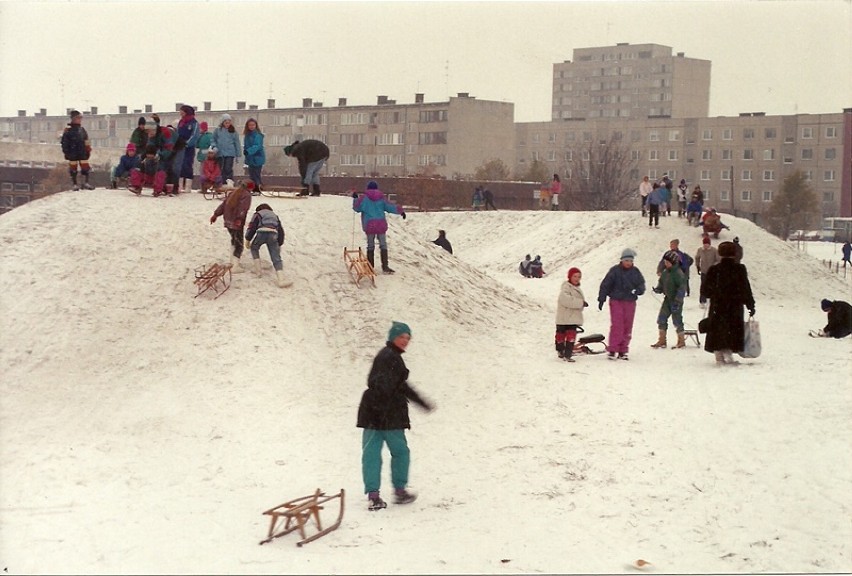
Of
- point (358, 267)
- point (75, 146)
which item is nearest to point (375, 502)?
point (358, 267)

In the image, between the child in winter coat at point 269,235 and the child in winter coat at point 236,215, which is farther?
the child in winter coat at point 236,215

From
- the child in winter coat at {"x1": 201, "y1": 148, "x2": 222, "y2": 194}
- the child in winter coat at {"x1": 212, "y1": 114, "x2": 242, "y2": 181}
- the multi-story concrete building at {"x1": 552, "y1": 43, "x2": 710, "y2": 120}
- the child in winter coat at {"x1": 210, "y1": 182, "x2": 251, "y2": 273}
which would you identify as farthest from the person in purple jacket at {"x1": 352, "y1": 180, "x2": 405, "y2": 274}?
the multi-story concrete building at {"x1": 552, "y1": 43, "x2": 710, "y2": 120}

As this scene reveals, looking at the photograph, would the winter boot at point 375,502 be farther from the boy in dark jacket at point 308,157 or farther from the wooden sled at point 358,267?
the boy in dark jacket at point 308,157

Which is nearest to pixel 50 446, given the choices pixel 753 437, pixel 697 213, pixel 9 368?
pixel 9 368

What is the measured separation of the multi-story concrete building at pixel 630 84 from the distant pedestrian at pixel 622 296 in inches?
5130

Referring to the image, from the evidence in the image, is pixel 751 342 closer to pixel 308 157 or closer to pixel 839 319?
pixel 839 319

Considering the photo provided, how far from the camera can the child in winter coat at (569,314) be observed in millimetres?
17297

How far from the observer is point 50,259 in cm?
1794

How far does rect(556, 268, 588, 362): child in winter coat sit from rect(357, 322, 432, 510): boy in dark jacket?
6.79 meters

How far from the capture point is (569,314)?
17.4 meters

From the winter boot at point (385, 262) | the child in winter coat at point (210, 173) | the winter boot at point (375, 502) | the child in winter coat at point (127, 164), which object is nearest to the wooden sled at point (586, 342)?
the winter boot at point (385, 262)

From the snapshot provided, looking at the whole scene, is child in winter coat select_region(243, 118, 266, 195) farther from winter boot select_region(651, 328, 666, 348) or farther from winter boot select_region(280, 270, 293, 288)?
winter boot select_region(651, 328, 666, 348)

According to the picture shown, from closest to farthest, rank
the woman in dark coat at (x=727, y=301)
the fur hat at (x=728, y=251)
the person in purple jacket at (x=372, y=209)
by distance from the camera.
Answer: the woman in dark coat at (x=727, y=301)
the fur hat at (x=728, y=251)
the person in purple jacket at (x=372, y=209)

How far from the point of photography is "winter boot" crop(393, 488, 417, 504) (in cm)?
1116
